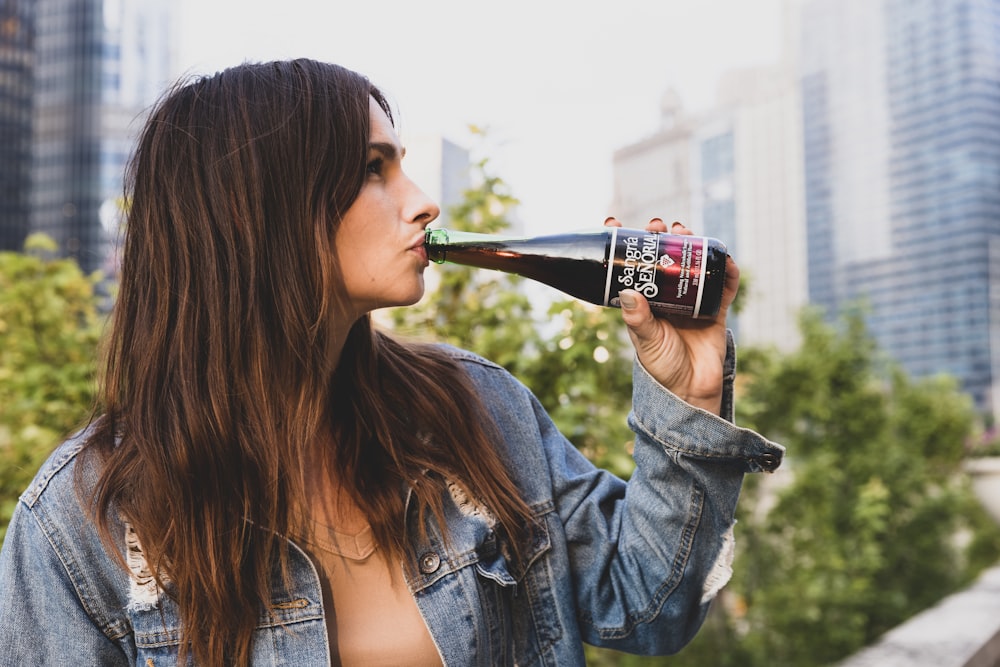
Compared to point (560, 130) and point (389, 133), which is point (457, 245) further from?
point (560, 130)

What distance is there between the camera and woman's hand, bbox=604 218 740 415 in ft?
4.05

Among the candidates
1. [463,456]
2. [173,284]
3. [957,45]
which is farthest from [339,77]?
[957,45]

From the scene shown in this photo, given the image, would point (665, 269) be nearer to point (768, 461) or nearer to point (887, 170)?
point (768, 461)

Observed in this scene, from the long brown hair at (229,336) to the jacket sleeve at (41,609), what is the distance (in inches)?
3.0

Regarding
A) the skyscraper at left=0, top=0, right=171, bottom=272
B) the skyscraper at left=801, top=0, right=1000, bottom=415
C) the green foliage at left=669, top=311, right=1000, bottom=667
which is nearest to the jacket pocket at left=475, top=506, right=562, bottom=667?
the green foliage at left=669, top=311, right=1000, bottom=667

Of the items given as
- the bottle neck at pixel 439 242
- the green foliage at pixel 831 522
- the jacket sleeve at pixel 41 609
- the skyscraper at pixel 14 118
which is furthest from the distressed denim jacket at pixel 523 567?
the skyscraper at pixel 14 118

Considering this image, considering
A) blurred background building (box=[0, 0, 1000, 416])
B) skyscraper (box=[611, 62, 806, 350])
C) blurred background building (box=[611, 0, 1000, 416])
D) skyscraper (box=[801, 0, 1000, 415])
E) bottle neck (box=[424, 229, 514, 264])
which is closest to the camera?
bottle neck (box=[424, 229, 514, 264])

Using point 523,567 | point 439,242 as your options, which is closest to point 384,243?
point 439,242

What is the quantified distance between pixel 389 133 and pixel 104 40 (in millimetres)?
63993

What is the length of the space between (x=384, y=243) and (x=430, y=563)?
46 cm

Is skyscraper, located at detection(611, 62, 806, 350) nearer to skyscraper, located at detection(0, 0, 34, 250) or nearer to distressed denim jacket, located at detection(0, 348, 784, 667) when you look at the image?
distressed denim jacket, located at detection(0, 348, 784, 667)

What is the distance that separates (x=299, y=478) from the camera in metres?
1.28

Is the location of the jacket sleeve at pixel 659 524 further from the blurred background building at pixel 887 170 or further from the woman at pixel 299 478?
the blurred background building at pixel 887 170

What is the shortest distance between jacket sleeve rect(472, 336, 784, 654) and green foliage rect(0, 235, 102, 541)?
1.19 metres
